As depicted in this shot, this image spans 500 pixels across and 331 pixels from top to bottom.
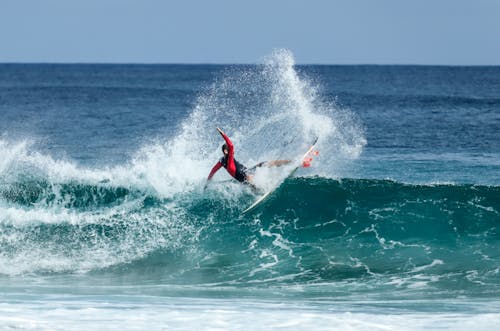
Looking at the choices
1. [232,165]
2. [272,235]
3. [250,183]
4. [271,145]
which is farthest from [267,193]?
[271,145]

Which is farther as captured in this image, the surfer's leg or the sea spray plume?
the sea spray plume

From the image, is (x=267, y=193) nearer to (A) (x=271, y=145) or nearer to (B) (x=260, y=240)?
(B) (x=260, y=240)

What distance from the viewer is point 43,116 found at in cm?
4197

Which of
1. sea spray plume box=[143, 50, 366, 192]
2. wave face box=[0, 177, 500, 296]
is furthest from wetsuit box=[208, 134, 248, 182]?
sea spray plume box=[143, 50, 366, 192]

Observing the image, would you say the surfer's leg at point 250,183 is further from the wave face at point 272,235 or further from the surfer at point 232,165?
the wave face at point 272,235

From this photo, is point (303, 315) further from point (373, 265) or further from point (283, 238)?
point (283, 238)

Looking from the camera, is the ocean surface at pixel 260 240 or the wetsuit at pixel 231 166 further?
the wetsuit at pixel 231 166

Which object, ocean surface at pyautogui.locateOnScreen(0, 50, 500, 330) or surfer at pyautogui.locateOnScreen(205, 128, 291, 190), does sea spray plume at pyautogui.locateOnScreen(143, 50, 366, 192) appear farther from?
surfer at pyautogui.locateOnScreen(205, 128, 291, 190)

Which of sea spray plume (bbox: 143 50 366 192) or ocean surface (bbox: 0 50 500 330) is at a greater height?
sea spray plume (bbox: 143 50 366 192)

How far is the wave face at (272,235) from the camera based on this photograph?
13992 mm

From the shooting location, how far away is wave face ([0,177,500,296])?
14.0 meters

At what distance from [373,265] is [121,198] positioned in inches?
271

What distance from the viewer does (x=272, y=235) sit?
52.7 feet

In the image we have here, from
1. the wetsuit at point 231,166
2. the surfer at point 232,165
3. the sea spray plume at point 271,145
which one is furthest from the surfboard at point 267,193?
the sea spray plume at point 271,145
